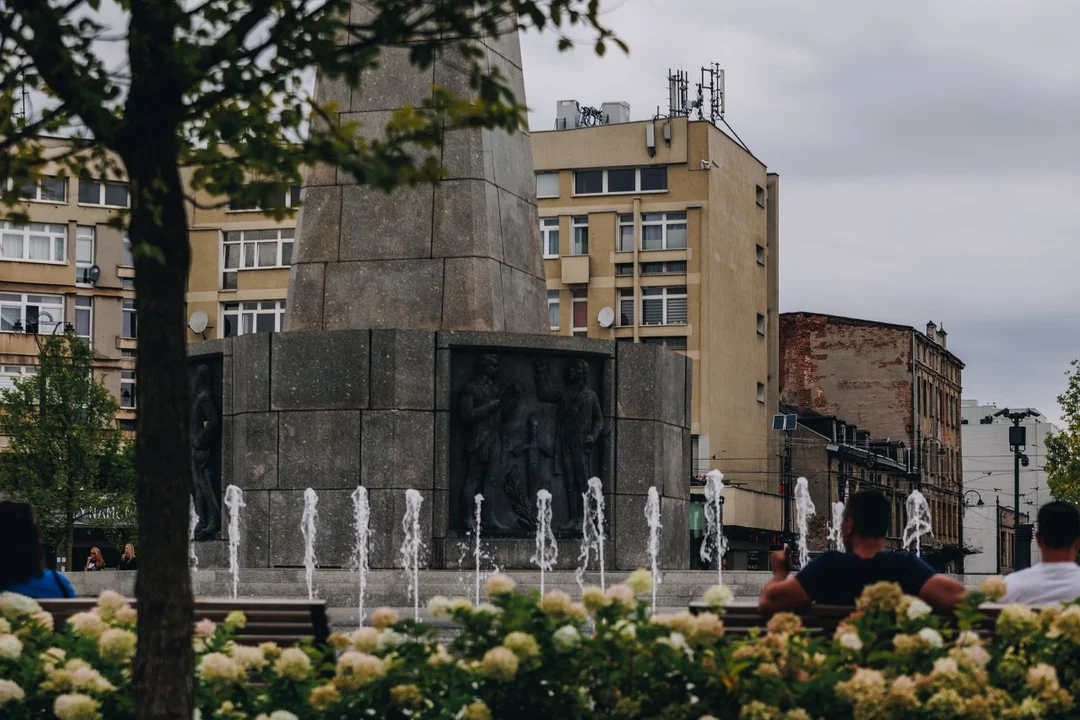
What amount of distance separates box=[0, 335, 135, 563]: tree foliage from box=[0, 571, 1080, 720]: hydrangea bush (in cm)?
4741

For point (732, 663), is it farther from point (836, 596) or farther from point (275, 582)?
point (275, 582)

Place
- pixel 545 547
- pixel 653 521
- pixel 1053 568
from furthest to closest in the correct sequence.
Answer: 1. pixel 653 521
2. pixel 545 547
3. pixel 1053 568

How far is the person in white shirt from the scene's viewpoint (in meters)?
9.27

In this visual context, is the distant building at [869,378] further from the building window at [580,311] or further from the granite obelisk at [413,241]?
the granite obelisk at [413,241]

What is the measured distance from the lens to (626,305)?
6994 centimetres

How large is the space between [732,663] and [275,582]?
35.2 ft

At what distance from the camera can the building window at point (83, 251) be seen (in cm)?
7000

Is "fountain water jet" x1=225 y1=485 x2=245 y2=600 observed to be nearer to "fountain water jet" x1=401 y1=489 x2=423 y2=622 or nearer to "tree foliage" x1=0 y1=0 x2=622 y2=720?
"fountain water jet" x1=401 y1=489 x2=423 y2=622

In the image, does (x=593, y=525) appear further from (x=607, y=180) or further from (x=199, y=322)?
(x=607, y=180)

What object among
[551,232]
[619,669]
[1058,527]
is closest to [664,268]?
[551,232]

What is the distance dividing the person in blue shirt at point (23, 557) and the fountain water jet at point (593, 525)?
921 cm

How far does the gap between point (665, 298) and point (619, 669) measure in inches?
2423

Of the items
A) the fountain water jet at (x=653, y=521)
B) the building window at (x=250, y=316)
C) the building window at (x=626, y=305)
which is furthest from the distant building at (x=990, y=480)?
the fountain water jet at (x=653, y=521)

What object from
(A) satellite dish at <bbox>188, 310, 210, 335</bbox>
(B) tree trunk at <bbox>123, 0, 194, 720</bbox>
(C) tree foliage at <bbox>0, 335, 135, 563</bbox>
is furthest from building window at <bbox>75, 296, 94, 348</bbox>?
(B) tree trunk at <bbox>123, 0, 194, 720</bbox>
